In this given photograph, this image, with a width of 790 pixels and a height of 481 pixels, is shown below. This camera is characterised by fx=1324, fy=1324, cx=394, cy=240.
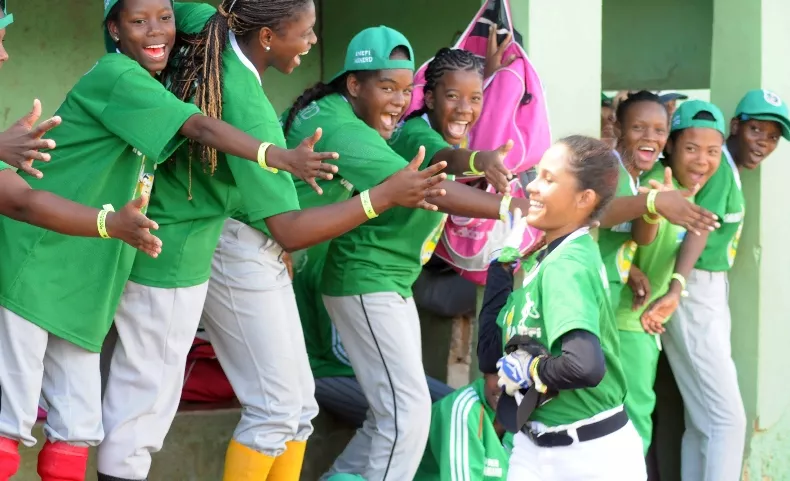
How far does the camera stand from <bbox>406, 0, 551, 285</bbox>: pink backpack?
546 centimetres

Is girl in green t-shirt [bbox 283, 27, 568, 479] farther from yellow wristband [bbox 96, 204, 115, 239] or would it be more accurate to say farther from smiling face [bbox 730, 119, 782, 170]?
smiling face [bbox 730, 119, 782, 170]

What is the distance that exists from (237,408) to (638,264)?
196cm

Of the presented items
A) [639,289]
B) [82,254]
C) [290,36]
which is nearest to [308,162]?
[290,36]

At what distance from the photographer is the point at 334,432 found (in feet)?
19.3

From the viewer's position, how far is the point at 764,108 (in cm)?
629

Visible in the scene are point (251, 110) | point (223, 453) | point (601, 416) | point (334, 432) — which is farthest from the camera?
point (334, 432)

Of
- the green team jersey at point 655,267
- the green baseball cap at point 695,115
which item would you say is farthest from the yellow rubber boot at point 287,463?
the green baseball cap at point 695,115

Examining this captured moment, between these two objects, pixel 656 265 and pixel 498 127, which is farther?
pixel 656 265

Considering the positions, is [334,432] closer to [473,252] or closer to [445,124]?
[473,252]

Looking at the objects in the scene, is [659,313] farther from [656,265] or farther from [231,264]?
[231,264]

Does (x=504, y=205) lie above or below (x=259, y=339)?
above

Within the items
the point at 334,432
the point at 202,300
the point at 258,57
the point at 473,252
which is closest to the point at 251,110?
the point at 258,57

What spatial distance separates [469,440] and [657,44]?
4.03 meters

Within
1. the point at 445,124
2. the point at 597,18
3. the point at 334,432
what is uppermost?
the point at 597,18
